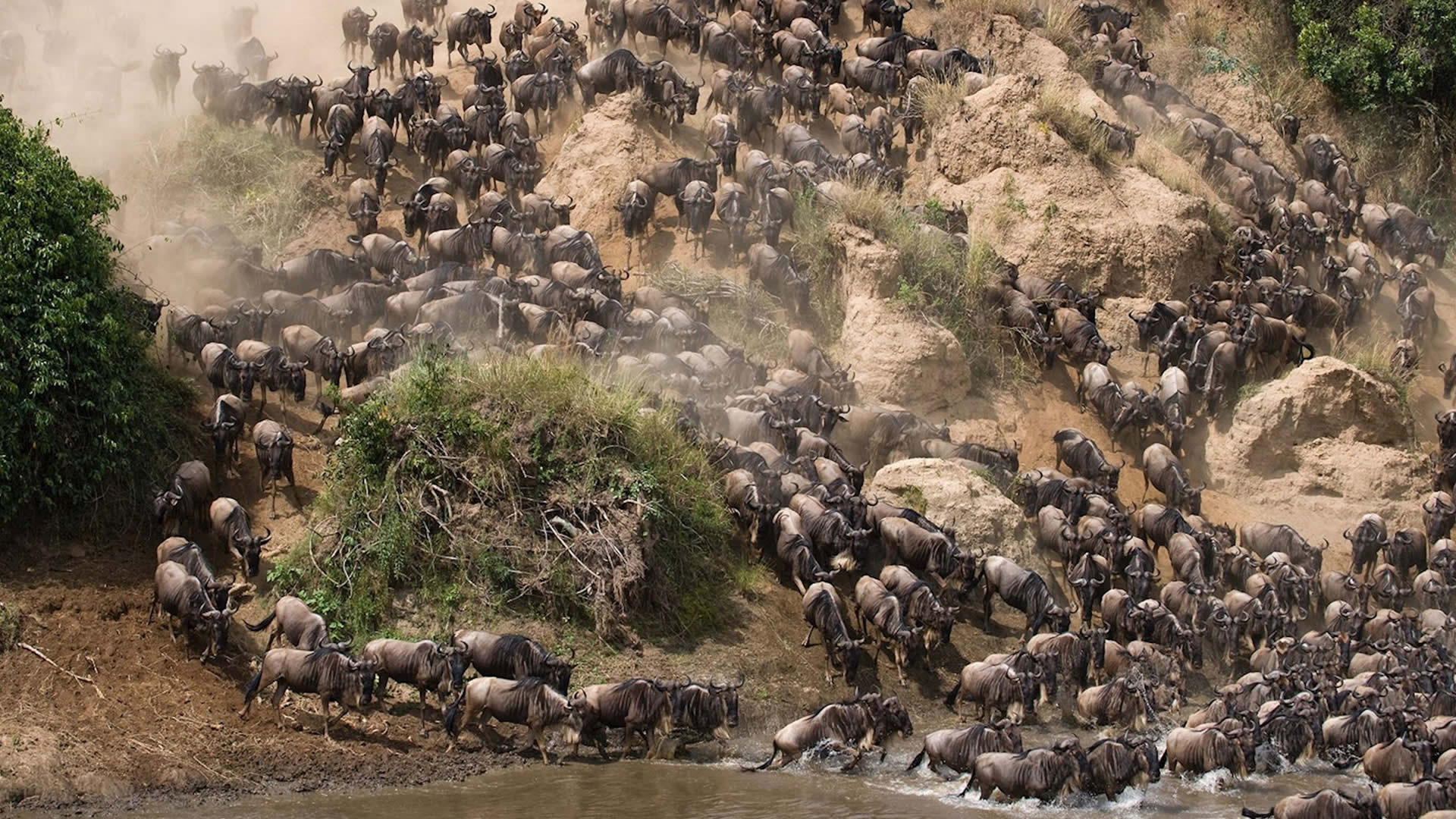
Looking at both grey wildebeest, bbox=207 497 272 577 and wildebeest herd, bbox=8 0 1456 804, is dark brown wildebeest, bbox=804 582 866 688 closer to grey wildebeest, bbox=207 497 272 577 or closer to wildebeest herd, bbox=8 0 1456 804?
wildebeest herd, bbox=8 0 1456 804

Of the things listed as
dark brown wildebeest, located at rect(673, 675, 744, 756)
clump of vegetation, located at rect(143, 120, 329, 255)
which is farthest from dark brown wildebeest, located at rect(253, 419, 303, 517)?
clump of vegetation, located at rect(143, 120, 329, 255)

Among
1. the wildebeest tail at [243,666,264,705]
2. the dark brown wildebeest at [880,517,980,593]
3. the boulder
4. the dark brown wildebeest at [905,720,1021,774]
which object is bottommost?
the wildebeest tail at [243,666,264,705]

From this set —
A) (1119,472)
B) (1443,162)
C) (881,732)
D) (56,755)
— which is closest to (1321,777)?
(881,732)

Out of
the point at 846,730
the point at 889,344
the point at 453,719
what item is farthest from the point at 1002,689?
the point at 889,344

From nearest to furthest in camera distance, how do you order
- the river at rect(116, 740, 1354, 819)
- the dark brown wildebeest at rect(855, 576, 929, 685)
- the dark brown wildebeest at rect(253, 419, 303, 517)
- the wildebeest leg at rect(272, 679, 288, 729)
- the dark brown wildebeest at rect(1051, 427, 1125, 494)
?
the river at rect(116, 740, 1354, 819) → the wildebeest leg at rect(272, 679, 288, 729) → the dark brown wildebeest at rect(855, 576, 929, 685) → the dark brown wildebeest at rect(253, 419, 303, 517) → the dark brown wildebeest at rect(1051, 427, 1125, 494)

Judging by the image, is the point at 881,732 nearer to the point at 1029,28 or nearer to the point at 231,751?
the point at 231,751

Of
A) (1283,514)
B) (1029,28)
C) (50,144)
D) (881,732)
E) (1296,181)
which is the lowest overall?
(881,732)
